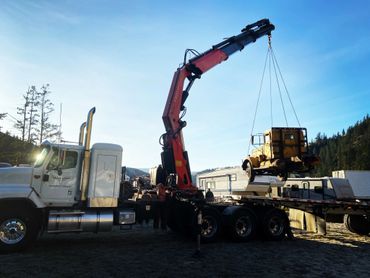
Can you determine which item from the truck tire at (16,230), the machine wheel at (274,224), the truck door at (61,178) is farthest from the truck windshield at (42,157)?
the machine wheel at (274,224)

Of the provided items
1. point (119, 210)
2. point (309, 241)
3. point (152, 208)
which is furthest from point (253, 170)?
point (119, 210)

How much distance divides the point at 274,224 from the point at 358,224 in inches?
173

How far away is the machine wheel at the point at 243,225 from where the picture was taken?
11875mm

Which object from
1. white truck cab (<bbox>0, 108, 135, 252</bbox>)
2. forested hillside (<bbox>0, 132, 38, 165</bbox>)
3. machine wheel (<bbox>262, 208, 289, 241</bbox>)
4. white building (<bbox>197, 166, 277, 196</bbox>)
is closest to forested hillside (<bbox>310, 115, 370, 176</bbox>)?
white building (<bbox>197, 166, 277, 196</bbox>)

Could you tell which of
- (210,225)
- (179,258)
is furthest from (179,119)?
(179,258)

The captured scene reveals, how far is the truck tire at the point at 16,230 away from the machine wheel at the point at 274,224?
760cm

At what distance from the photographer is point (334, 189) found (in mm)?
13922

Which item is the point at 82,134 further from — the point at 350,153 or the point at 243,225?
the point at 350,153

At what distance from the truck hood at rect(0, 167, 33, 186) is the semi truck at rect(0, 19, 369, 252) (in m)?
0.03

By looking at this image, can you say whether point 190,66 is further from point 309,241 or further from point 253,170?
point 309,241

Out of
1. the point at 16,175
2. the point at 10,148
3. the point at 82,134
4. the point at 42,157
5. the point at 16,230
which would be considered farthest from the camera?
the point at 10,148

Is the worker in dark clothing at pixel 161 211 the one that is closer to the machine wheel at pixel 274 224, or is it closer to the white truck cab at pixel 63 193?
the white truck cab at pixel 63 193

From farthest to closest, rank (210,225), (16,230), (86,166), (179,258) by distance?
(210,225) → (86,166) → (16,230) → (179,258)

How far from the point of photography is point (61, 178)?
10.4 meters
